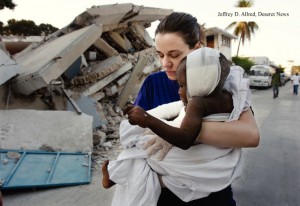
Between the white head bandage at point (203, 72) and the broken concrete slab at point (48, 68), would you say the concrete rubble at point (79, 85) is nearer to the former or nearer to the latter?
the broken concrete slab at point (48, 68)

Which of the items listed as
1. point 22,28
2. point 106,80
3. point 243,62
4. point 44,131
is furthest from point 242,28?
point 44,131

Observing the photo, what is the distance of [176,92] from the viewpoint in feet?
4.35

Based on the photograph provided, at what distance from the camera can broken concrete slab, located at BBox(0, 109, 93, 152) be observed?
4355 millimetres

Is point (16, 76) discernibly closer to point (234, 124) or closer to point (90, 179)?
point (90, 179)

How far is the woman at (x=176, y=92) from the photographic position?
0.95 meters

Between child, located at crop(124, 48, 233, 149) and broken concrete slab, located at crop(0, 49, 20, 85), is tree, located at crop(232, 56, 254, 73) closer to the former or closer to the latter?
broken concrete slab, located at crop(0, 49, 20, 85)

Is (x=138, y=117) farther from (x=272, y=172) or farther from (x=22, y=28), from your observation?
(x=22, y=28)

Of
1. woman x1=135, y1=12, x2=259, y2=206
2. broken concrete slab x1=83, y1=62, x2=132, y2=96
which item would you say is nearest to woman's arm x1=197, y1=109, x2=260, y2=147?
woman x1=135, y1=12, x2=259, y2=206

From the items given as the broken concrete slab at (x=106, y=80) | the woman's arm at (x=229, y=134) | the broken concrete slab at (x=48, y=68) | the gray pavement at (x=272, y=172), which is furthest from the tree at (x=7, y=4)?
the woman's arm at (x=229, y=134)

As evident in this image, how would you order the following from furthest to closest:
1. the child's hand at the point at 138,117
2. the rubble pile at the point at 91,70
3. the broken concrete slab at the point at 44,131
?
the rubble pile at the point at 91,70
the broken concrete slab at the point at 44,131
the child's hand at the point at 138,117

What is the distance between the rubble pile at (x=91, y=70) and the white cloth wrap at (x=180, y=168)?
3702mm

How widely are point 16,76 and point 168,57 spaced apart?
4394mm

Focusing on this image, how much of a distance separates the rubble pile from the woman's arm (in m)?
3.93

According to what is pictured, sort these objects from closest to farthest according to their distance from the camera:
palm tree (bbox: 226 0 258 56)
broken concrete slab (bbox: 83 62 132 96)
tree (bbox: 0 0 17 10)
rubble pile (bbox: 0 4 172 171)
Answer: rubble pile (bbox: 0 4 172 171) → broken concrete slab (bbox: 83 62 132 96) → tree (bbox: 0 0 17 10) → palm tree (bbox: 226 0 258 56)
